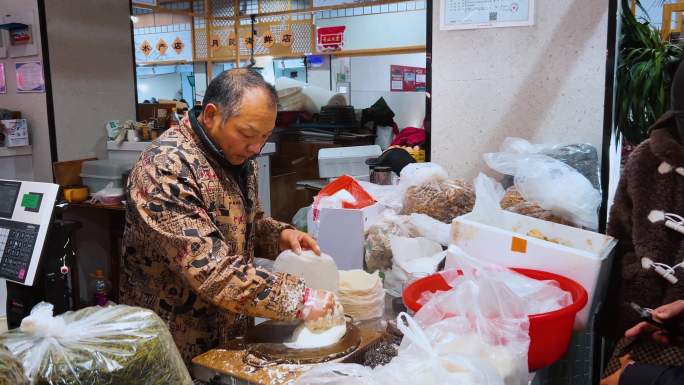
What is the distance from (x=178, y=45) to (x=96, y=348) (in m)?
7.74

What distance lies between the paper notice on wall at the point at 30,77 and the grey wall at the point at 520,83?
3.10 meters

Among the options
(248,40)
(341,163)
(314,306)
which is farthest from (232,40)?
(314,306)

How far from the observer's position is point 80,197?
4176 mm

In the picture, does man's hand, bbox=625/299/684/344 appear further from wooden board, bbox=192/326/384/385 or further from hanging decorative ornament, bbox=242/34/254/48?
hanging decorative ornament, bbox=242/34/254/48

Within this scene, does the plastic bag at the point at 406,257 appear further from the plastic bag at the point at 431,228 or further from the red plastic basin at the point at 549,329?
the red plastic basin at the point at 549,329

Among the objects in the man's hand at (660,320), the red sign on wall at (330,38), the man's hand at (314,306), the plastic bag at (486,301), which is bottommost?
the man's hand at (660,320)

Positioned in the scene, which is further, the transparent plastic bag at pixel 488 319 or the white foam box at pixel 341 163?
the white foam box at pixel 341 163

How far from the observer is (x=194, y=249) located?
138 cm

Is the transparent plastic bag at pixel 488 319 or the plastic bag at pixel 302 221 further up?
the transparent plastic bag at pixel 488 319

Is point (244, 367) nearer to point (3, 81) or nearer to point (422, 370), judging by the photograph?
point (422, 370)

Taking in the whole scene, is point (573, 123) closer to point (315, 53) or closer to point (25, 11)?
point (25, 11)

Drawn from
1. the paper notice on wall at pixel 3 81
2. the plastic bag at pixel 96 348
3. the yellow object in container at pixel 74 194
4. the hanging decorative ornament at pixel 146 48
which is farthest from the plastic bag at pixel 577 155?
the hanging decorative ornament at pixel 146 48

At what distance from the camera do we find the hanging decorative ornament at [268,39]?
681 centimetres

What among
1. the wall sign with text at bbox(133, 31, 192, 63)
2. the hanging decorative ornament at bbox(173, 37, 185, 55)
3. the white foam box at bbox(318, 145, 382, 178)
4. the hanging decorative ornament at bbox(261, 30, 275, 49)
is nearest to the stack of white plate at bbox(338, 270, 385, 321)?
the white foam box at bbox(318, 145, 382, 178)
